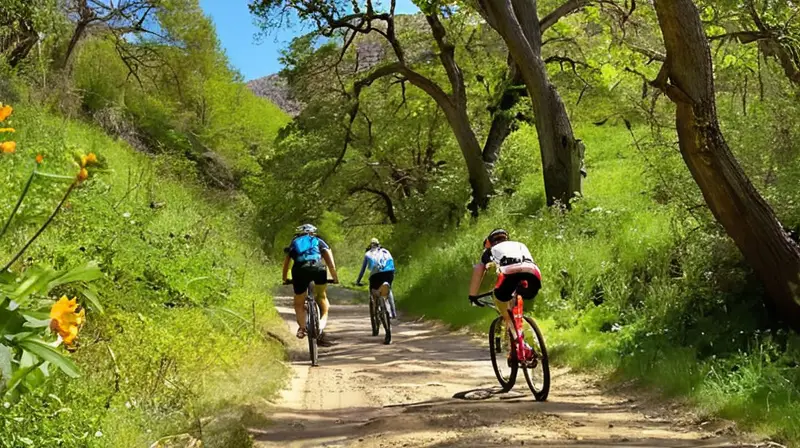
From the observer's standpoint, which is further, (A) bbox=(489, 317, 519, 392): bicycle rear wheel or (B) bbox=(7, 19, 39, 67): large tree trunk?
(B) bbox=(7, 19, 39, 67): large tree trunk

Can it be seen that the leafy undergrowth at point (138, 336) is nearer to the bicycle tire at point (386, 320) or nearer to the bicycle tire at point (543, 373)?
the bicycle tire at point (386, 320)

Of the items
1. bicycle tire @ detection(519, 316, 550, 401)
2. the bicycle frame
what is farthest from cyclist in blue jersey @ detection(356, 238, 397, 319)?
bicycle tire @ detection(519, 316, 550, 401)

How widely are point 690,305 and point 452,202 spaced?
1449 cm

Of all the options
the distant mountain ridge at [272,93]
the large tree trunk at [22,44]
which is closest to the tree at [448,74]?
the large tree trunk at [22,44]

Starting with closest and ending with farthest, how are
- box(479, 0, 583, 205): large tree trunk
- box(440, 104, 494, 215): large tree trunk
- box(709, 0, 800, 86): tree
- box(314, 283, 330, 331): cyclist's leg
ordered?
box(314, 283, 330, 331): cyclist's leg, box(709, 0, 800, 86): tree, box(479, 0, 583, 205): large tree trunk, box(440, 104, 494, 215): large tree trunk

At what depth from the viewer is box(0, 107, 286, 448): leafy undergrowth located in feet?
13.5

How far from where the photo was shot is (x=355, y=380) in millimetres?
8930

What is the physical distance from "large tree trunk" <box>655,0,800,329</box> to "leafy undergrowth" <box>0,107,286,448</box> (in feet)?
16.8

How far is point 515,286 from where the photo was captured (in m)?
7.48

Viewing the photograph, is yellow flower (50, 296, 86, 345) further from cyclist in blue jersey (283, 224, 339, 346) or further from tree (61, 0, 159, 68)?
tree (61, 0, 159, 68)

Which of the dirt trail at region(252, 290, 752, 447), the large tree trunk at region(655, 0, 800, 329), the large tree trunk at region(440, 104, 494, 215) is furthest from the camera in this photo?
the large tree trunk at region(440, 104, 494, 215)

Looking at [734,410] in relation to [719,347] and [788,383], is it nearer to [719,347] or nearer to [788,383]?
[788,383]

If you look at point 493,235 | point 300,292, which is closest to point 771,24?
point 493,235

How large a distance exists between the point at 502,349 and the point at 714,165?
119 inches
